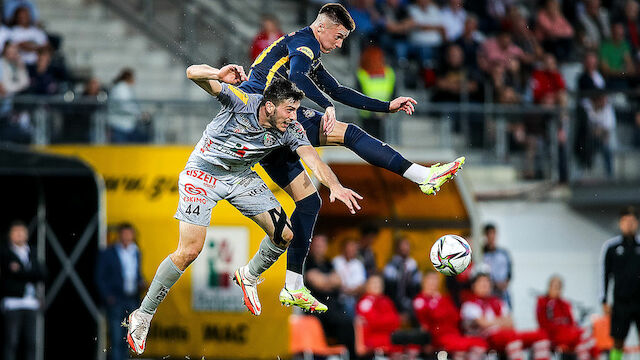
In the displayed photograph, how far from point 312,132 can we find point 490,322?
646 centimetres

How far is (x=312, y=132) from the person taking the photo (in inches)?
427

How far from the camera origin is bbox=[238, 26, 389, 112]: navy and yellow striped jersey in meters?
10.5

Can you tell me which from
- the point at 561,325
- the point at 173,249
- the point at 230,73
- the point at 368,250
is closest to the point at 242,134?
the point at 230,73

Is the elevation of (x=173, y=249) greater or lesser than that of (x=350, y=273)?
greater

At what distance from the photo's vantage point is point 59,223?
1672cm

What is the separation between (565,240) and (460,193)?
2.59m

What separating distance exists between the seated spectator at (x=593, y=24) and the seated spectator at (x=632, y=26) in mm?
308

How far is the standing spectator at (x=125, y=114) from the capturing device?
55.8ft

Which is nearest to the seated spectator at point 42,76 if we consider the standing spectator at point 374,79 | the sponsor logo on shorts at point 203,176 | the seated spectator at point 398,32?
the standing spectator at point 374,79

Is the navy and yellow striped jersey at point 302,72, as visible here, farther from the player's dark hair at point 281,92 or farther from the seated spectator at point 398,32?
the seated spectator at point 398,32

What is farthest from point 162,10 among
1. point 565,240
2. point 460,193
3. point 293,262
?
point 293,262

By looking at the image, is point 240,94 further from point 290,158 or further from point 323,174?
point 323,174

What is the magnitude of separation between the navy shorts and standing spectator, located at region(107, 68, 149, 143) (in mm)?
6386

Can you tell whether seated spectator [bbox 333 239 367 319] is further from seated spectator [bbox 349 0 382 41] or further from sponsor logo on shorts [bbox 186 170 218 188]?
sponsor logo on shorts [bbox 186 170 218 188]
